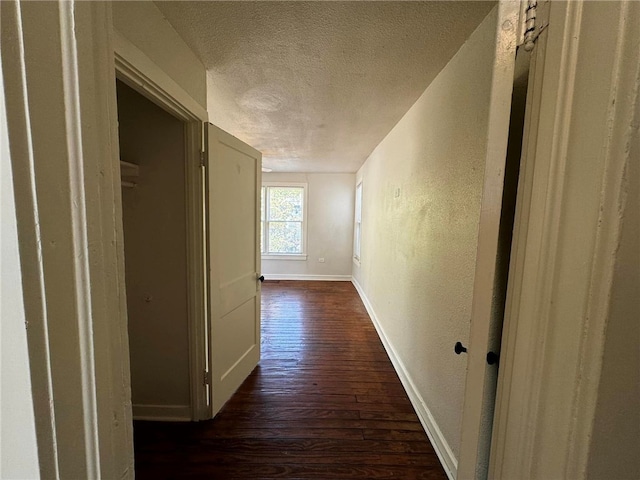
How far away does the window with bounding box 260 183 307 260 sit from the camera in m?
5.93

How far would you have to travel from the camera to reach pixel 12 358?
1.27ft

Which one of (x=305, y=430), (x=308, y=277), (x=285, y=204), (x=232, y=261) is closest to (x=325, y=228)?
(x=285, y=204)

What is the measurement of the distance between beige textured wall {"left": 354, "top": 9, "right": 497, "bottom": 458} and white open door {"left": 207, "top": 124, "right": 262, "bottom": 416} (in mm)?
1334

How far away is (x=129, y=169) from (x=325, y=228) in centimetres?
449

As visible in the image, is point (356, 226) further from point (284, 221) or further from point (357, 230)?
point (284, 221)

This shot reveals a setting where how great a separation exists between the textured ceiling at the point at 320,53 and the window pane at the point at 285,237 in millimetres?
3347

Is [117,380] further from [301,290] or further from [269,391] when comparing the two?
[301,290]

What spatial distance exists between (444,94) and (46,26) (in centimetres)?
186

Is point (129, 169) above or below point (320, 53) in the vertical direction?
below

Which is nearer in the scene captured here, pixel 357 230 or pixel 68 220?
pixel 68 220

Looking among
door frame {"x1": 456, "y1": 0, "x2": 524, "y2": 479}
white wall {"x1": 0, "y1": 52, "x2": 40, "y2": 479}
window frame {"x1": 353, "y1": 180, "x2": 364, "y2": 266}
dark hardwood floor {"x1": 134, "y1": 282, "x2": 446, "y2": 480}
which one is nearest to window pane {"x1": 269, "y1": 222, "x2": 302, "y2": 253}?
window frame {"x1": 353, "y1": 180, "x2": 364, "y2": 266}

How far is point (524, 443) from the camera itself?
550mm

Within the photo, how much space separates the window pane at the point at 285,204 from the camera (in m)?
5.95

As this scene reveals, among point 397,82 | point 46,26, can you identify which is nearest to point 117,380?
point 46,26
